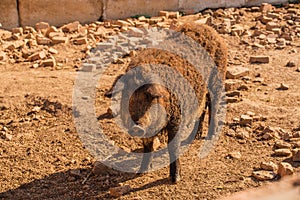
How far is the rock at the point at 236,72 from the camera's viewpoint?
7.33m

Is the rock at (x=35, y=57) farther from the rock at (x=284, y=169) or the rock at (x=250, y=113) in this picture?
the rock at (x=284, y=169)

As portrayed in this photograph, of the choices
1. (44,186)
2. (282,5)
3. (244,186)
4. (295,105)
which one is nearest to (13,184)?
(44,186)

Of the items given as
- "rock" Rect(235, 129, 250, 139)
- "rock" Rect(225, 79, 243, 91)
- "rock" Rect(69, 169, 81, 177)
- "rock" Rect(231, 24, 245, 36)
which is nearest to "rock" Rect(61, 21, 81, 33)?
"rock" Rect(231, 24, 245, 36)

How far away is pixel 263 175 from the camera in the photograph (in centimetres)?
467

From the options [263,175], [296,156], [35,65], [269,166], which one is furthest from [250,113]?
[35,65]

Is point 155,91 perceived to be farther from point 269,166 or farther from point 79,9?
point 79,9

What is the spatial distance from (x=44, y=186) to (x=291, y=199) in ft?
13.9

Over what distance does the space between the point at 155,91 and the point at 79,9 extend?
597 cm

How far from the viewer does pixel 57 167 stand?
17.0 feet

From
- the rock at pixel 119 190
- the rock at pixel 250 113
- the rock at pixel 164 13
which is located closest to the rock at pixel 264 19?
the rock at pixel 164 13

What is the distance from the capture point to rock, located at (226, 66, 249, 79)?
7328mm

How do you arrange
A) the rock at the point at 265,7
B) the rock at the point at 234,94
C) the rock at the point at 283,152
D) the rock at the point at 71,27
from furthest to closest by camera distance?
1. the rock at the point at 265,7
2. the rock at the point at 71,27
3. the rock at the point at 234,94
4. the rock at the point at 283,152

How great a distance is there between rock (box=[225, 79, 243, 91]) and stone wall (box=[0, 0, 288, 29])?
358 cm

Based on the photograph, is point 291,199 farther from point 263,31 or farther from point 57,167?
point 263,31
